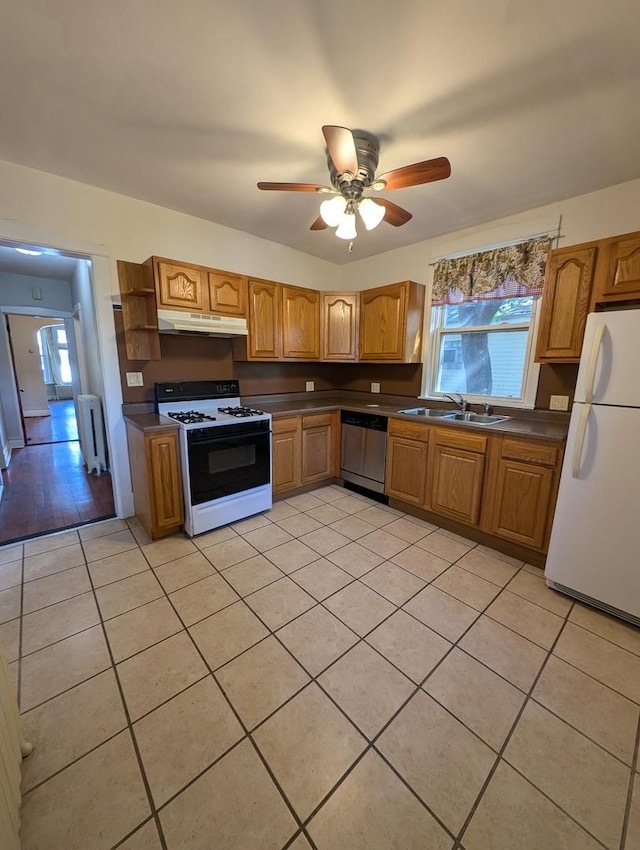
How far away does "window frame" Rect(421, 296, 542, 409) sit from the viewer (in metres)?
2.67

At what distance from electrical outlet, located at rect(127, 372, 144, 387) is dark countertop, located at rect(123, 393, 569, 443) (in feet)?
0.79

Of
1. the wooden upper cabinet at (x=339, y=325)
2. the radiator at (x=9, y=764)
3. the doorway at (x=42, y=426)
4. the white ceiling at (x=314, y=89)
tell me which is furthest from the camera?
the wooden upper cabinet at (x=339, y=325)

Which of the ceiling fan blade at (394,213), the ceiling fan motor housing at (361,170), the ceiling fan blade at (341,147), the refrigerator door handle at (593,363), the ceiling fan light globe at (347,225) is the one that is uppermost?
the ceiling fan motor housing at (361,170)

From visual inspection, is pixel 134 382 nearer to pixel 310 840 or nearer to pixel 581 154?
pixel 310 840

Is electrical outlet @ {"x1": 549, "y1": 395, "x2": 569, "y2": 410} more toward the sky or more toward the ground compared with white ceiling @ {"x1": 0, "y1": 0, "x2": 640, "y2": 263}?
more toward the ground

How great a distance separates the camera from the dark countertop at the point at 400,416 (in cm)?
227

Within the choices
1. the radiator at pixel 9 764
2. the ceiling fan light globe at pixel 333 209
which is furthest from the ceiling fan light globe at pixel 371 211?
the radiator at pixel 9 764

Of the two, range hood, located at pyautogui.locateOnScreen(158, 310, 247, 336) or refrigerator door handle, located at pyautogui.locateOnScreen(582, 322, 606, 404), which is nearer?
refrigerator door handle, located at pyautogui.locateOnScreen(582, 322, 606, 404)

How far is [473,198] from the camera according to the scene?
243 cm

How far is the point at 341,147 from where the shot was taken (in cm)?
145

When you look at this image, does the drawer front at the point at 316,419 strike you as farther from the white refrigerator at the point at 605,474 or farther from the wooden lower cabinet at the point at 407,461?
the white refrigerator at the point at 605,474

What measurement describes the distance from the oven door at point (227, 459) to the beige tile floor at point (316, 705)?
21.1 inches

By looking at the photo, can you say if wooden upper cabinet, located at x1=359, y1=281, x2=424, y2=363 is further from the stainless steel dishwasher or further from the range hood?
the range hood

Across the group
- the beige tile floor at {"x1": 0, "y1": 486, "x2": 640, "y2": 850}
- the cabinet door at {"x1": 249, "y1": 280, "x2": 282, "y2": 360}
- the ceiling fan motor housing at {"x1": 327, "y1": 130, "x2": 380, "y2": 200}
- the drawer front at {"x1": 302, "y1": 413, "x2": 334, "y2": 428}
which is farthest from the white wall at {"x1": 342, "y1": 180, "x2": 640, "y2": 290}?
the beige tile floor at {"x1": 0, "y1": 486, "x2": 640, "y2": 850}
